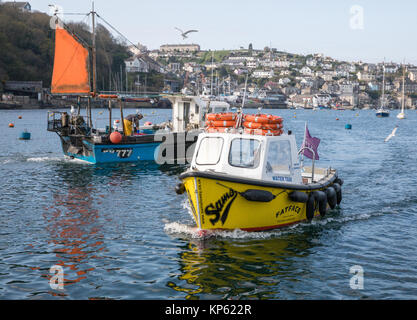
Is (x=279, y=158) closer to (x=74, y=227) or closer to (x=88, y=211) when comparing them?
(x=74, y=227)

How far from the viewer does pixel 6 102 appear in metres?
121

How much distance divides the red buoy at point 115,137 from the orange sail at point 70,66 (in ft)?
18.0

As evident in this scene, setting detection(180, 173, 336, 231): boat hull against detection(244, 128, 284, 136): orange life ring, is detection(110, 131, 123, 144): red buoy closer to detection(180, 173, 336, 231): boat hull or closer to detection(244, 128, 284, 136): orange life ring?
detection(244, 128, 284, 136): orange life ring

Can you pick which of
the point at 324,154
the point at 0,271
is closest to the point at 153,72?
the point at 324,154

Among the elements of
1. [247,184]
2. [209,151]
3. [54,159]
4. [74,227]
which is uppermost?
[209,151]

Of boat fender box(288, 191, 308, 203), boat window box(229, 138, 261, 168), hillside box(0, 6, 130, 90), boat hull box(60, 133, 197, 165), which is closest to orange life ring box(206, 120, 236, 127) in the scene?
boat window box(229, 138, 261, 168)

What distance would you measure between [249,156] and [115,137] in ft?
59.5

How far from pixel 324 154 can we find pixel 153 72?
165 metres

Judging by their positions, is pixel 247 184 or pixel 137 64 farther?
pixel 137 64

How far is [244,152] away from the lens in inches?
591

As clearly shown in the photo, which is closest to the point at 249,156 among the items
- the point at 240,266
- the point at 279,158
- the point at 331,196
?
the point at 279,158

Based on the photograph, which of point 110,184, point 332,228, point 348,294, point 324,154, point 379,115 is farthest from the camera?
point 379,115

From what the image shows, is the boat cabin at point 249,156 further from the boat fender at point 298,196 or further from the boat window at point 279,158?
the boat fender at point 298,196
